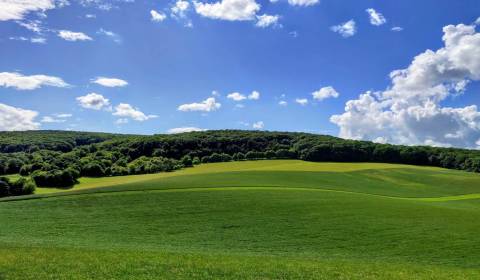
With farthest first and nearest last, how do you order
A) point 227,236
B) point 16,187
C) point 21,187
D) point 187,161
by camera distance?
point 187,161
point 21,187
point 16,187
point 227,236

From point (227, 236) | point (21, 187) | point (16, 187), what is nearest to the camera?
point (227, 236)

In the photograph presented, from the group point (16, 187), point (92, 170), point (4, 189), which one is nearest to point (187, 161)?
point (92, 170)

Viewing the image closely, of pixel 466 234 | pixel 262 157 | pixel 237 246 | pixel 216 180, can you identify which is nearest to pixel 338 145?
pixel 262 157

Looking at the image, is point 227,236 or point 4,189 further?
point 4,189

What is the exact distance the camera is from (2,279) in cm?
1514

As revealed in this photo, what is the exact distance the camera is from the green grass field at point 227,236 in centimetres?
1817

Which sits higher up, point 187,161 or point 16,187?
point 187,161

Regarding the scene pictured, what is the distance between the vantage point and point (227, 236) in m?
30.6

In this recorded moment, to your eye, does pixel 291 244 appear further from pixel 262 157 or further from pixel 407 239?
pixel 262 157

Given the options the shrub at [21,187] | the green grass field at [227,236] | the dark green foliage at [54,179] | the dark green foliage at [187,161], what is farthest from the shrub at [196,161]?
the green grass field at [227,236]

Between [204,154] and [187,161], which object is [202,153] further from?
[187,161]

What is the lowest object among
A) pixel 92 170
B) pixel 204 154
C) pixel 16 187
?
pixel 16 187

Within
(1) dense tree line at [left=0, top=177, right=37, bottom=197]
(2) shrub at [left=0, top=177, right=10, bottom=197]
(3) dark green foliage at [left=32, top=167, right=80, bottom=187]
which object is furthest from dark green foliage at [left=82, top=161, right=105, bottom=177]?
(2) shrub at [left=0, top=177, right=10, bottom=197]

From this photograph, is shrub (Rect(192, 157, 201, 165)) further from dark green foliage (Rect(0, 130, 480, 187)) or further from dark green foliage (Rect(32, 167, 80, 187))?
dark green foliage (Rect(32, 167, 80, 187))
